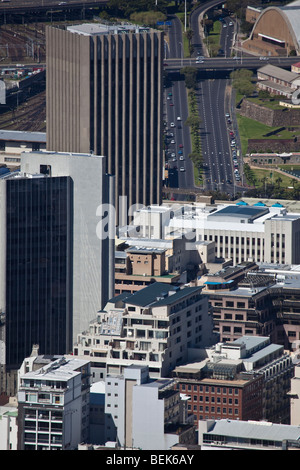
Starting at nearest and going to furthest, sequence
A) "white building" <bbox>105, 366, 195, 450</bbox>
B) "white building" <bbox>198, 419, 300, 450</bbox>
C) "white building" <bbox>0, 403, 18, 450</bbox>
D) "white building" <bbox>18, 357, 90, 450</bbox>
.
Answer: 1. "white building" <bbox>198, 419, 300, 450</bbox>
2. "white building" <bbox>18, 357, 90, 450</bbox>
3. "white building" <bbox>0, 403, 18, 450</bbox>
4. "white building" <bbox>105, 366, 195, 450</bbox>

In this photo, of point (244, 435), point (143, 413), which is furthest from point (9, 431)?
point (244, 435)

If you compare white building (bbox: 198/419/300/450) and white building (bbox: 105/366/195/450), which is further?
white building (bbox: 105/366/195/450)

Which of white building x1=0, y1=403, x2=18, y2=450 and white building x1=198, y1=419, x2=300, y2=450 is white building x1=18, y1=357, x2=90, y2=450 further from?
white building x1=198, y1=419, x2=300, y2=450

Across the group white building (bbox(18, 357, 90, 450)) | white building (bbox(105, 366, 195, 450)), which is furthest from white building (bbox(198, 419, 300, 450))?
white building (bbox(18, 357, 90, 450))

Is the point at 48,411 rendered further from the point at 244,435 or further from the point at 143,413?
the point at 244,435
